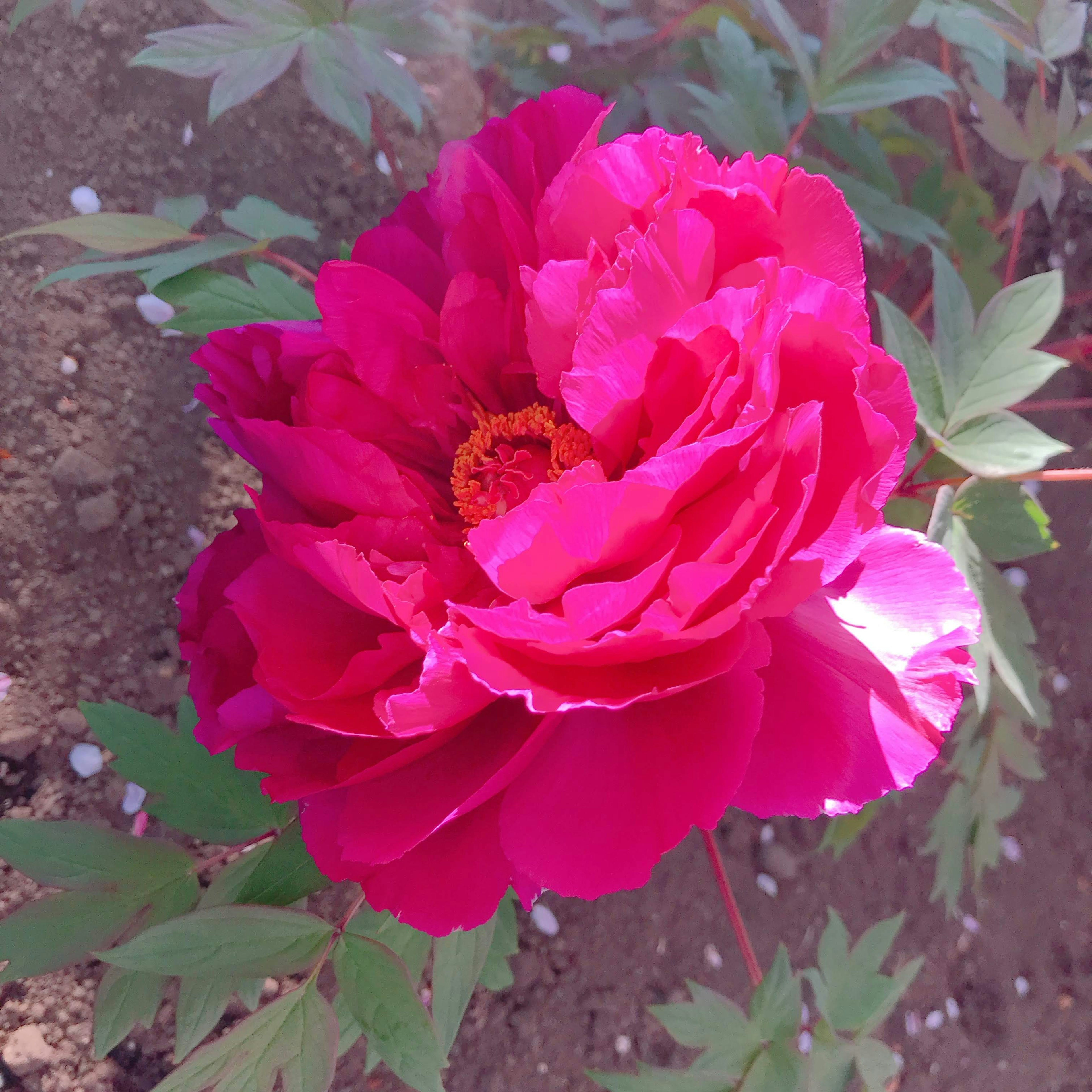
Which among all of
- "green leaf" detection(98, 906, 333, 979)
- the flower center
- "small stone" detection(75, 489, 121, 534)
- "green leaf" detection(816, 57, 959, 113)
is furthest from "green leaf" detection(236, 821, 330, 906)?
"green leaf" detection(816, 57, 959, 113)

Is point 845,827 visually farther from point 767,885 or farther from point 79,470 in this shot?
point 79,470

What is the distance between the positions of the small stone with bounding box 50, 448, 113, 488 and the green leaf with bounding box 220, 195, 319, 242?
1.01 feet

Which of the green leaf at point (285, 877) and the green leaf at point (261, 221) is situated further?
the green leaf at point (261, 221)

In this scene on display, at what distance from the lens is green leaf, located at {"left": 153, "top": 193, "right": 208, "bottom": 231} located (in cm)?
72

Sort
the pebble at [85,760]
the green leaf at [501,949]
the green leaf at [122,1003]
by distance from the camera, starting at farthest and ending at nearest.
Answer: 1. the pebble at [85,760]
2. the green leaf at [501,949]
3. the green leaf at [122,1003]

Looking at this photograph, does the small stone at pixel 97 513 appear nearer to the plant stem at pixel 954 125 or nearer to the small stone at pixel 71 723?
the small stone at pixel 71 723

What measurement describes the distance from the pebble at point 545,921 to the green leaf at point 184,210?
0.76m

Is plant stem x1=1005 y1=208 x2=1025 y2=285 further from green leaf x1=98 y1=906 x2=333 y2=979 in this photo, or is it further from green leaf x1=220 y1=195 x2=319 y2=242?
green leaf x1=98 y1=906 x2=333 y2=979

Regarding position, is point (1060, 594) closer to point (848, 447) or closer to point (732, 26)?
point (732, 26)

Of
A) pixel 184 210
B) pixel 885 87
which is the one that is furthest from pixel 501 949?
pixel 885 87

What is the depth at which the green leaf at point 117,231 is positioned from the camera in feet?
2.15

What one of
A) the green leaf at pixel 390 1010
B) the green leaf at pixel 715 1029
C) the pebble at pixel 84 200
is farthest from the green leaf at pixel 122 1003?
the pebble at pixel 84 200

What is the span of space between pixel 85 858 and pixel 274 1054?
0.63 ft

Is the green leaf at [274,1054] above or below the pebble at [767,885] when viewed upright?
above
